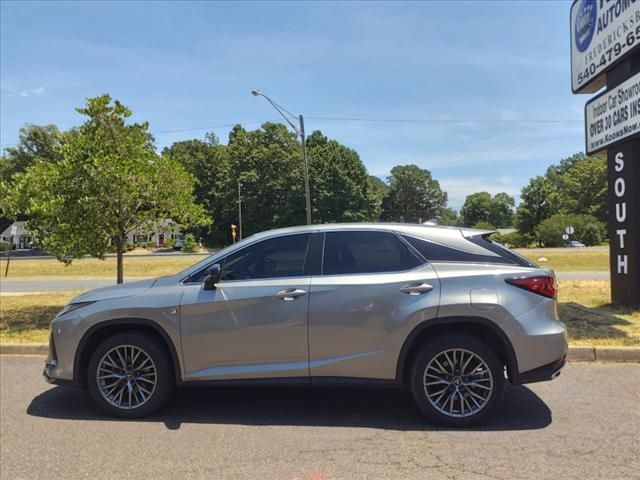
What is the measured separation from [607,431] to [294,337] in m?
2.71

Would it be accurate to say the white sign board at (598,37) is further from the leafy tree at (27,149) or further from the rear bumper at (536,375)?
the leafy tree at (27,149)

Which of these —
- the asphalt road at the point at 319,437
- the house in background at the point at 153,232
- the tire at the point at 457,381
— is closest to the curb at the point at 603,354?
the asphalt road at the point at 319,437

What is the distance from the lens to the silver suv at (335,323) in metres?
4.27

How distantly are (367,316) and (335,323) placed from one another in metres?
0.28

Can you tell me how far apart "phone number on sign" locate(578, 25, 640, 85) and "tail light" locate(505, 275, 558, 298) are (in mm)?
6243

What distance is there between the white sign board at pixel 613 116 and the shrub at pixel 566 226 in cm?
4632

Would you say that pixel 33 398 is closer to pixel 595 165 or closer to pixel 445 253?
pixel 445 253

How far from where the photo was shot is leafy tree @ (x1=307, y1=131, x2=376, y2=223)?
67125mm

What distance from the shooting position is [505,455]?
12.2 feet

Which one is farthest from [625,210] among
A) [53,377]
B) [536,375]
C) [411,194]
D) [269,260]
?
[411,194]

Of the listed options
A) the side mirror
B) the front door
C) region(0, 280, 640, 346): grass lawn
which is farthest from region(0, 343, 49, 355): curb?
the side mirror

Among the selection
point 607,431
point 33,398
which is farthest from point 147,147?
point 607,431

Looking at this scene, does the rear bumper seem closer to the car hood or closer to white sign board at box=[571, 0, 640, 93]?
the car hood

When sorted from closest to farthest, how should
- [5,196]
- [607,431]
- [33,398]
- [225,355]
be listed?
[607,431]
[225,355]
[33,398]
[5,196]
